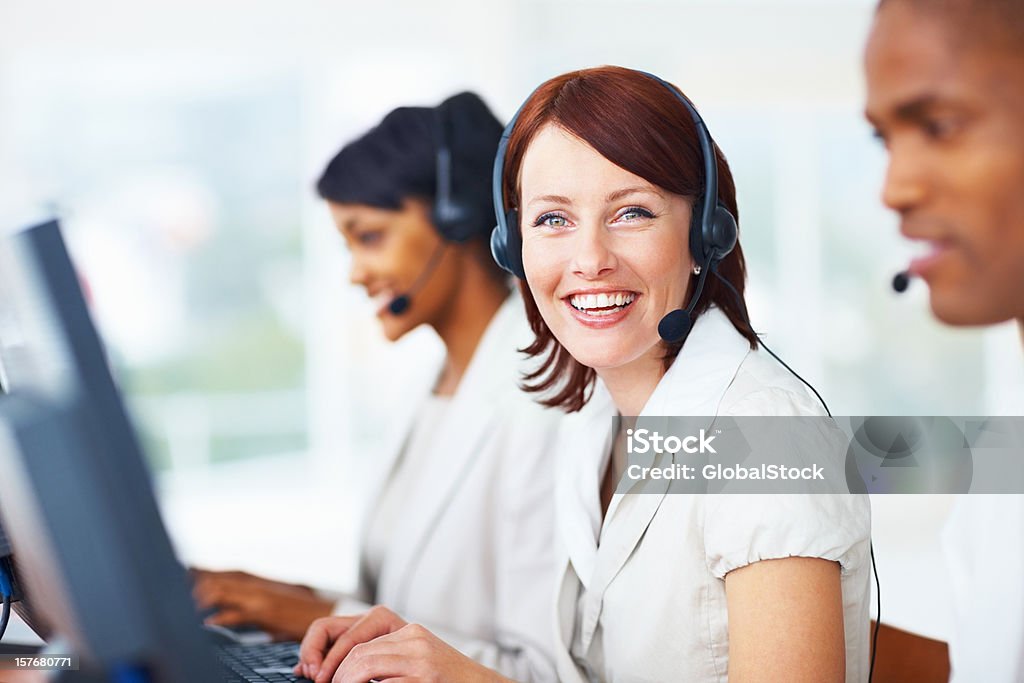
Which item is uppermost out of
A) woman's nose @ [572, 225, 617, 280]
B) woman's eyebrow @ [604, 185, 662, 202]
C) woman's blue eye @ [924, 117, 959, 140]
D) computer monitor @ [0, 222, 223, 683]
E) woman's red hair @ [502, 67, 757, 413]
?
woman's red hair @ [502, 67, 757, 413]

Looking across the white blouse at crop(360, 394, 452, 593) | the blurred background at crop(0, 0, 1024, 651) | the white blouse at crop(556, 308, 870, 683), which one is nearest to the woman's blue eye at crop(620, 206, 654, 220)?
the white blouse at crop(556, 308, 870, 683)

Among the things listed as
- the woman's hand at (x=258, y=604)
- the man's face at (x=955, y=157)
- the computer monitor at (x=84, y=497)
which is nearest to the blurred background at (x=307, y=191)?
the woman's hand at (x=258, y=604)

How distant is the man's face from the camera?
809 mm

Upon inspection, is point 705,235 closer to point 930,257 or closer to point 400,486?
point 930,257

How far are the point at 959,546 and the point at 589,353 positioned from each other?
43 cm

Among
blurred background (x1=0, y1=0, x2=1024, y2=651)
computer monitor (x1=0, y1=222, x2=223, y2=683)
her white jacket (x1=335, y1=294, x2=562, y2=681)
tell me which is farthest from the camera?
blurred background (x1=0, y1=0, x2=1024, y2=651)

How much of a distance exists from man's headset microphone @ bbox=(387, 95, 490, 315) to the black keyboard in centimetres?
64

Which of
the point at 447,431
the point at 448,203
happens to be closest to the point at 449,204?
the point at 448,203

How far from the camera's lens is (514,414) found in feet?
4.81

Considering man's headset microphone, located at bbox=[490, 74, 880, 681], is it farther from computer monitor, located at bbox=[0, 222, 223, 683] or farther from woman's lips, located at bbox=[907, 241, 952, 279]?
computer monitor, located at bbox=[0, 222, 223, 683]

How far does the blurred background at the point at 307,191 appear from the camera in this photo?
4.75m

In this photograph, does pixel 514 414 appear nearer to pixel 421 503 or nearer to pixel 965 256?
pixel 421 503

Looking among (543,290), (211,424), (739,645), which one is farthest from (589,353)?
(211,424)

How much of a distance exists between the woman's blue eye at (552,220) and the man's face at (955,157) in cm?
34
